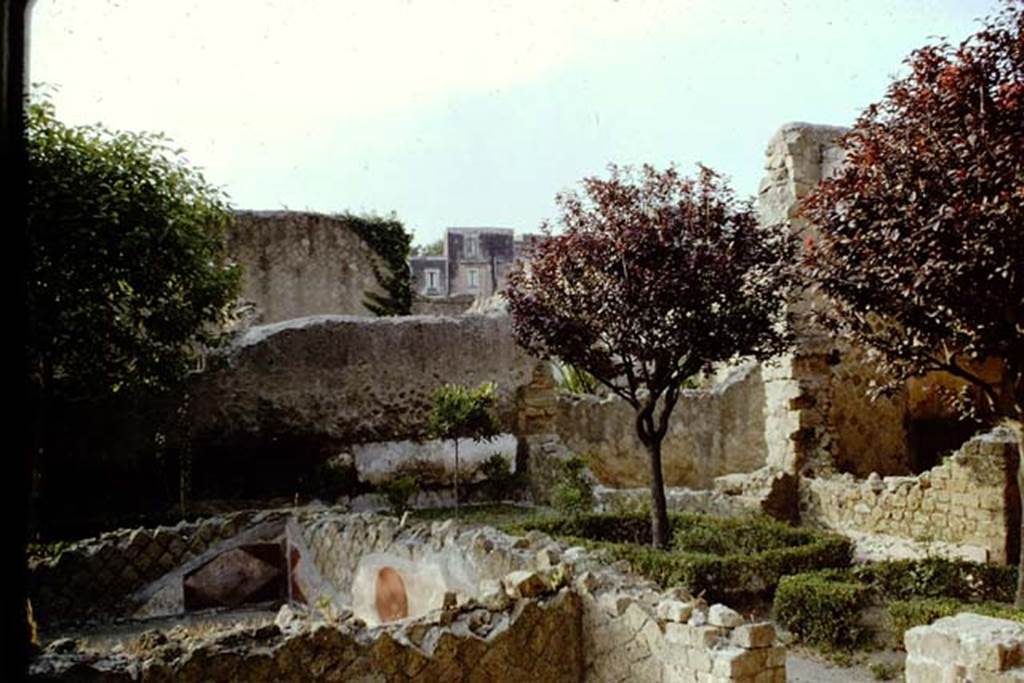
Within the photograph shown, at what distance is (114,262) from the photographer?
12.1 metres

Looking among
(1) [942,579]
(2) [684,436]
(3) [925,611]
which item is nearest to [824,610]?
(3) [925,611]

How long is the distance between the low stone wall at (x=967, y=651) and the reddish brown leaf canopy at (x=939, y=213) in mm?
Result: 4184

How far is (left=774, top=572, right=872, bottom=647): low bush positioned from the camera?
8.42 m

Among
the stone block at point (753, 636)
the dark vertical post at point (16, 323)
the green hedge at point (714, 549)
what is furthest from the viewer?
the green hedge at point (714, 549)

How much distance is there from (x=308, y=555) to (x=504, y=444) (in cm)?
834

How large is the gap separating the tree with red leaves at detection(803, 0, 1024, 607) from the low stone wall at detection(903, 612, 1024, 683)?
419cm

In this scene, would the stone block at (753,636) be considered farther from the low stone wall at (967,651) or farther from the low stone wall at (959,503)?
the low stone wall at (959,503)

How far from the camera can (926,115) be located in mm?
8836

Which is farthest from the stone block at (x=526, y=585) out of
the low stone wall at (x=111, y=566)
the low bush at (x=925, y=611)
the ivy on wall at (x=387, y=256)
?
the ivy on wall at (x=387, y=256)

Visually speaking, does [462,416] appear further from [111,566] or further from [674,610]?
[674,610]

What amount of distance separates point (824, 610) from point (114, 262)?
9927 mm

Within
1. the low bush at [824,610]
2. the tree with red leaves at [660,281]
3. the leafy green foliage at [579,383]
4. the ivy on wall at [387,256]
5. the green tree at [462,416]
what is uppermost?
the ivy on wall at [387,256]

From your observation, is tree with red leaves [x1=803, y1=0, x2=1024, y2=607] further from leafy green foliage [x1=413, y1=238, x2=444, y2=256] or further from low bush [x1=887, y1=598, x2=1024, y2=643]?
leafy green foliage [x1=413, y1=238, x2=444, y2=256]

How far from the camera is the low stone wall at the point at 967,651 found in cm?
468
